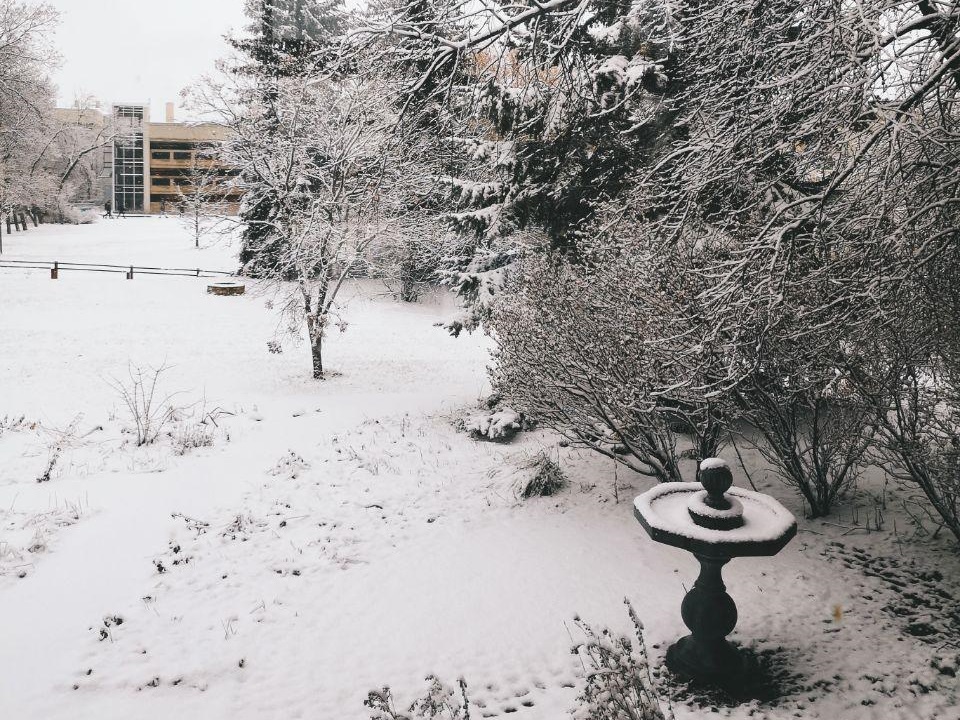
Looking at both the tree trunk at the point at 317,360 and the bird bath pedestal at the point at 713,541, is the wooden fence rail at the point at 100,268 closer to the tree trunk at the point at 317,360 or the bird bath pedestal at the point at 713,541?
the tree trunk at the point at 317,360

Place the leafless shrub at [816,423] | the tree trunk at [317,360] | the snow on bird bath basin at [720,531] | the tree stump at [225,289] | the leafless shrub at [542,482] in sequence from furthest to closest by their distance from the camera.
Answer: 1. the tree stump at [225,289]
2. the tree trunk at [317,360]
3. the leafless shrub at [542,482]
4. the leafless shrub at [816,423]
5. the snow on bird bath basin at [720,531]

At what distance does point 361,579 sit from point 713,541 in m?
3.70

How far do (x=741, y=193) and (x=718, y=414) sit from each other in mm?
2528

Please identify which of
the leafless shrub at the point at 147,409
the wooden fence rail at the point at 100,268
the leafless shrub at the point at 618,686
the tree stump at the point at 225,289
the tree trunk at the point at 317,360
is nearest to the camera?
the leafless shrub at the point at 618,686

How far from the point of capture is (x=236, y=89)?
15703mm

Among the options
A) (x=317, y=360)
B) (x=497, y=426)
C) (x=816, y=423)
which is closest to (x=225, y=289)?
(x=317, y=360)

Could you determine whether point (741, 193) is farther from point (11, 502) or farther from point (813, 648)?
point (11, 502)

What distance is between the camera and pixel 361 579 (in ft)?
19.8

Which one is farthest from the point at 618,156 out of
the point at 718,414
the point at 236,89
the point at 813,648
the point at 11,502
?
the point at 236,89

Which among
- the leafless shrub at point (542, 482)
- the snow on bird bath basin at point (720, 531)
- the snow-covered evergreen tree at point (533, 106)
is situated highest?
the snow-covered evergreen tree at point (533, 106)

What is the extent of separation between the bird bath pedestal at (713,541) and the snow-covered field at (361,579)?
0.37 m

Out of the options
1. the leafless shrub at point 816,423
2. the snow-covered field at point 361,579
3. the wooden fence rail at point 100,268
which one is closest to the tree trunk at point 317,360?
the snow-covered field at point 361,579

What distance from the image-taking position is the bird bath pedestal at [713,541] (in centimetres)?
376

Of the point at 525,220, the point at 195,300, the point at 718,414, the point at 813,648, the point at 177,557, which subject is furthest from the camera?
the point at 195,300
